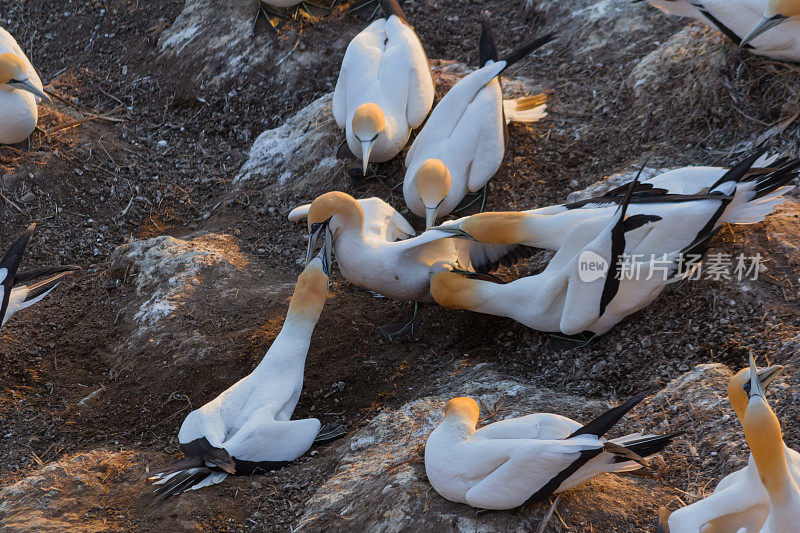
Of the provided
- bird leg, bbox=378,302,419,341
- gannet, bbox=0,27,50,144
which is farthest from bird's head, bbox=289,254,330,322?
gannet, bbox=0,27,50,144

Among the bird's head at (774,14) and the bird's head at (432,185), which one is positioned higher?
the bird's head at (774,14)

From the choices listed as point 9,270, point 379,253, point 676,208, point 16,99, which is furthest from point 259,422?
point 16,99

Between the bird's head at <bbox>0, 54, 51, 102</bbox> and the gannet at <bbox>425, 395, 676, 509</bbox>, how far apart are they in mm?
4381

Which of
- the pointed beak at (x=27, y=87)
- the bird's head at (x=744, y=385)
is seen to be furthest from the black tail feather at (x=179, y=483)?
the pointed beak at (x=27, y=87)

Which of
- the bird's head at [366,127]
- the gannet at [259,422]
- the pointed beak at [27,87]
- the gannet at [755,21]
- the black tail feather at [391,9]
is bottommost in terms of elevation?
the gannet at [259,422]

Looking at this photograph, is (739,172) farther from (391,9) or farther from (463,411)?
(391,9)

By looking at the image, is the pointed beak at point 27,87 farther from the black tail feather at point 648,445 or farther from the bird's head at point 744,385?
the bird's head at point 744,385

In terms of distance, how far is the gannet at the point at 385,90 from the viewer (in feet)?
17.3

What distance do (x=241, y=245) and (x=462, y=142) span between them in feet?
5.24

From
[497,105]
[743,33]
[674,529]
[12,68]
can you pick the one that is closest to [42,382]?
[12,68]

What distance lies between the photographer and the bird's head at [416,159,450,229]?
4.71m

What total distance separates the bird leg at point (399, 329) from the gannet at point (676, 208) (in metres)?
0.55

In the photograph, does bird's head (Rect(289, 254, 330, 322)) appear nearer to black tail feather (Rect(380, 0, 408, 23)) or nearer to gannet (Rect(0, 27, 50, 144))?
black tail feather (Rect(380, 0, 408, 23))

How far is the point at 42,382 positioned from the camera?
4570 millimetres
